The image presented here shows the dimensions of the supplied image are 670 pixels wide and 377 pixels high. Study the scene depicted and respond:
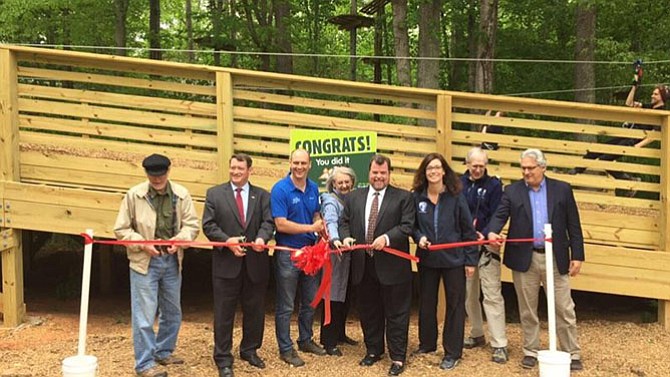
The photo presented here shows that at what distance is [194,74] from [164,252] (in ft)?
8.41

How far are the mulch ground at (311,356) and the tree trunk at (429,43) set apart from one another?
18.4 feet

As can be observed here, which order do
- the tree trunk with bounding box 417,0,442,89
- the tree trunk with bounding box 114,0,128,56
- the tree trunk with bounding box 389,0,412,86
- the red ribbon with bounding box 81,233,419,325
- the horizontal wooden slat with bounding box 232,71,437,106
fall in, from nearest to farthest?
the red ribbon with bounding box 81,233,419,325
the horizontal wooden slat with bounding box 232,71,437,106
the tree trunk with bounding box 389,0,412,86
the tree trunk with bounding box 417,0,442,89
the tree trunk with bounding box 114,0,128,56

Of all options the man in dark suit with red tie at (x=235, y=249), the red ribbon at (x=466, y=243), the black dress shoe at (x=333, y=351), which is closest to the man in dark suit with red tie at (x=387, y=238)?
the red ribbon at (x=466, y=243)

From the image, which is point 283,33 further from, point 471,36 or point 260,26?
point 471,36

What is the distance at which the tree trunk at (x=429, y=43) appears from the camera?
473 inches

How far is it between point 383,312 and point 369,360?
0.43 m

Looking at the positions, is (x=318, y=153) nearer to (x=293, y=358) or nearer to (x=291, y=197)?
(x=291, y=197)

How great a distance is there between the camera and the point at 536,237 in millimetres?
5344

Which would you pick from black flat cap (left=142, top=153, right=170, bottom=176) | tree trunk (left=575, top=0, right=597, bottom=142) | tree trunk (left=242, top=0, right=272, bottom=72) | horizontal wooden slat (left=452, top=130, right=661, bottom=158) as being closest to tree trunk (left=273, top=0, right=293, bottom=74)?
tree trunk (left=242, top=0, right=272, bottom=72)

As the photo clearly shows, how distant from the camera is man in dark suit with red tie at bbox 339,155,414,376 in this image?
206 inches

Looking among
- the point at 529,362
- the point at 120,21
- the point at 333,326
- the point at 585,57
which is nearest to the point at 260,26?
the point at 120,21

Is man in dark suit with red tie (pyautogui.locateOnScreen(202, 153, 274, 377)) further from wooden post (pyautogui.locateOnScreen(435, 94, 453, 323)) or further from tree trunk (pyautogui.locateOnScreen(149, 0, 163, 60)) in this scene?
tree trunk (pyautogui.locateOnScreen(149, 0, 163, 60))

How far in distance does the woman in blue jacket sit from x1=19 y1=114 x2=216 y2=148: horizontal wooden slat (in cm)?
264

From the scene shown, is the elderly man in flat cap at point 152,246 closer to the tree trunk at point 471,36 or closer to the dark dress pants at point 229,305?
the dark dress pants at point 229,305
